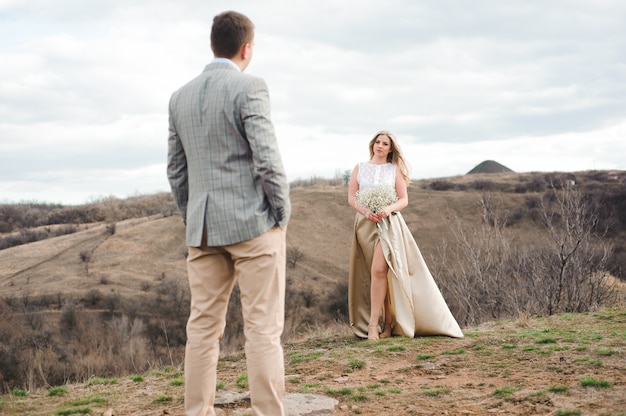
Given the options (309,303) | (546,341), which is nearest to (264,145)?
(546,341)

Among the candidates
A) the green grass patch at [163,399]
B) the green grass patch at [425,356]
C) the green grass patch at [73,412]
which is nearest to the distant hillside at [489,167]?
the green grass patch at [425,356]

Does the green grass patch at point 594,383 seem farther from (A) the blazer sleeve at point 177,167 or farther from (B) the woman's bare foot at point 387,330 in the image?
(A) the blazer sleeve at point 177,167

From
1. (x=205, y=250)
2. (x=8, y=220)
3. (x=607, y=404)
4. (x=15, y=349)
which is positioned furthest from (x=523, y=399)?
(x=8, y=220)

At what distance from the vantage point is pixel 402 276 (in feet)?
25.7

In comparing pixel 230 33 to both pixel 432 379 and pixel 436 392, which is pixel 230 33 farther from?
pixel 432 379

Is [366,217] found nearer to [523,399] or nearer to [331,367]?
[331,367]

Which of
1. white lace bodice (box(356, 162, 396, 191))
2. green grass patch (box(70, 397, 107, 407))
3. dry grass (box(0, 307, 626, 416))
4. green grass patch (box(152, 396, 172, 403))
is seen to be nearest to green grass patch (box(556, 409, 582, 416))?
dry grass (box(0, 307, 626, 416))

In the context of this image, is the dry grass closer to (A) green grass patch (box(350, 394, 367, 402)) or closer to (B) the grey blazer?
(A) green grass patch (box(350, 394, 367, 402))

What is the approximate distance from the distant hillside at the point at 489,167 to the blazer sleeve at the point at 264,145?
6315 cm

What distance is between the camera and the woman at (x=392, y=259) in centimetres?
785

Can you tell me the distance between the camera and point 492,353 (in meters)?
6.89

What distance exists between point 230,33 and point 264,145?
745mm

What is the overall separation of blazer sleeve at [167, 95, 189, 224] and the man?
108 mm

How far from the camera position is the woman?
7848 mm
